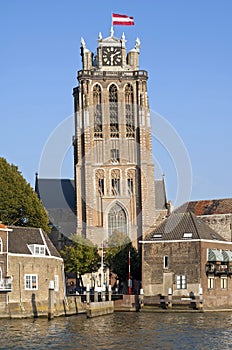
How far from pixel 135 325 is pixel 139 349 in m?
12.6

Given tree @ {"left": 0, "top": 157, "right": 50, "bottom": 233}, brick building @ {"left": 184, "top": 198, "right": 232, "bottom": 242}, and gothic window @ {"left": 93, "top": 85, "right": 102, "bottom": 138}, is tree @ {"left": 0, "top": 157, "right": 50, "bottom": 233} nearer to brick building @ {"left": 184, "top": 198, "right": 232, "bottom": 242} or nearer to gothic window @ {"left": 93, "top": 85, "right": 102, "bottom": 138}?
brick building @ {"left": 184, "top": 198, "right": 232, "bottom": 242}

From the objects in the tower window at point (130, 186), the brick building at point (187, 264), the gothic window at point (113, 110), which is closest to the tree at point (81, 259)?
the brick building at point (187, 264)

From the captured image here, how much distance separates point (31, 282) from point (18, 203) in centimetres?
2002

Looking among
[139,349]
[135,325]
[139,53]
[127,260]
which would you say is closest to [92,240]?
[127,260]

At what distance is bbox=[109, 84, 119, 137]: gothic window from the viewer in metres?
108

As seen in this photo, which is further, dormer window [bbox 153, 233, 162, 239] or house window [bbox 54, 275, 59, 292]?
dormer window [bbox 153, 233, 162, 239]

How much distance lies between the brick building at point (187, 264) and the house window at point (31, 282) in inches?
487

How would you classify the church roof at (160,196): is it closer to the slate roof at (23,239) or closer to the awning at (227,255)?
the awning at (227,255)

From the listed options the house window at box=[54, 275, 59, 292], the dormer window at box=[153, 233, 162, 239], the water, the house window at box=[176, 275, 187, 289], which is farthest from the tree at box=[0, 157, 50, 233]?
the water

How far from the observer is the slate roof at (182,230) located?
7025 centimetres

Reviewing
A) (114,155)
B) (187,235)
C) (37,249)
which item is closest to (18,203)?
(37,249)

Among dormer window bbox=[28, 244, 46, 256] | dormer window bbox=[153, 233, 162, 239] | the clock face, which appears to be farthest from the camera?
the clock face

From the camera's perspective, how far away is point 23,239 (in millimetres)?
63281

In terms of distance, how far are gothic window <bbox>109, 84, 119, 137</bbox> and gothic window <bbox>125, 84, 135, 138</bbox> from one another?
4.60 feet
